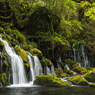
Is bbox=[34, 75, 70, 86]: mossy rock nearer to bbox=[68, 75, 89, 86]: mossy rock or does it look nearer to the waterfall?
bbox=[68, 75, 89, 86]: mossy rock

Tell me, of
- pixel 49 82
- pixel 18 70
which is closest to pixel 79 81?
pixel 49 82

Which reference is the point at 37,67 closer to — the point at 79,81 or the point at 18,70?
the point at 18,70

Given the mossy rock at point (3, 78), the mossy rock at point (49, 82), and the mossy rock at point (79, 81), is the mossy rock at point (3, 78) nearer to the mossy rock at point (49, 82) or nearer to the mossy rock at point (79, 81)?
the mossy rock at point (49, 82)

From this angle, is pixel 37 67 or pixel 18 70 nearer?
pixel 18 70

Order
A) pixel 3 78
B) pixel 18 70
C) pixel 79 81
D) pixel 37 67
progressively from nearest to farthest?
1. pixel 3 78
2. pixel 79 81
3. pixel 18 70
4. pixel 37 67

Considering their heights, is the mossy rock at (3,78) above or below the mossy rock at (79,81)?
above

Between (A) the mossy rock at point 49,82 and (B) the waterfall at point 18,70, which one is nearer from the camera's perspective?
(A) the mossy rock at point 49,82

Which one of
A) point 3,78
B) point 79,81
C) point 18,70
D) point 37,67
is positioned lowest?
point 79,81

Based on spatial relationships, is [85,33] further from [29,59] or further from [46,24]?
[29,59]

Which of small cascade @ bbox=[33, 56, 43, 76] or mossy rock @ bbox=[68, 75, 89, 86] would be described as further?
small cascade @ bbox=[33, 56, 43, 76]

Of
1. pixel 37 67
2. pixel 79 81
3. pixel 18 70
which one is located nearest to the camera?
pixel 79 81

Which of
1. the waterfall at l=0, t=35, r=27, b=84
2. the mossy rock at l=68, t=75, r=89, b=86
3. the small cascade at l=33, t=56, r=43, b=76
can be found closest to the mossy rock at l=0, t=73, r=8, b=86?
the waterfall at l=0, t=35, r=27, b=84

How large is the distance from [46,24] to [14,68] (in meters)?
10.9

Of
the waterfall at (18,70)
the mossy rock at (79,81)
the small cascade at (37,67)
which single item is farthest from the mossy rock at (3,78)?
the mossy rock at (79,81)
